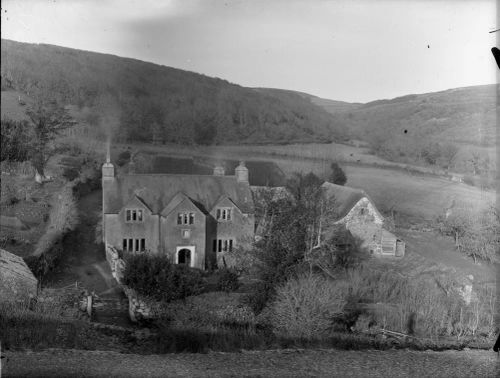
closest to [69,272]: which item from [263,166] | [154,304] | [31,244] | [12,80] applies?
[31,244]

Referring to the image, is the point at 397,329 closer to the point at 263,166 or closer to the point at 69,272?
the point at 69,272

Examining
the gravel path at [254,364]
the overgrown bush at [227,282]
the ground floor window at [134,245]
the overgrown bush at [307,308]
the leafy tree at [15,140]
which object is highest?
the leafy tree at [15,140]

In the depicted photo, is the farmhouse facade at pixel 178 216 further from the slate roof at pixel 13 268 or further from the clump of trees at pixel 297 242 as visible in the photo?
the slate roof at pixel 13 268

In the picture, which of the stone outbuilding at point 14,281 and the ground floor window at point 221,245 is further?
the ground floor window at point 221,245

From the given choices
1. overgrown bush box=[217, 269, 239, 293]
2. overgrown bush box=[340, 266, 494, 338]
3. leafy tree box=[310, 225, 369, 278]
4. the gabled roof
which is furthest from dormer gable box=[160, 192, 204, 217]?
overgrown bush box=[340, 266, 494, 338]

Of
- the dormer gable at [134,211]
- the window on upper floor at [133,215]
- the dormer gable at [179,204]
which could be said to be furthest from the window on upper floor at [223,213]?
the window on upper floor at [133,215]

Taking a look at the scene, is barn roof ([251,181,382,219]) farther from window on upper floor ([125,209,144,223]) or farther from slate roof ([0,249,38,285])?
slate roof ([0,249,38,285])
